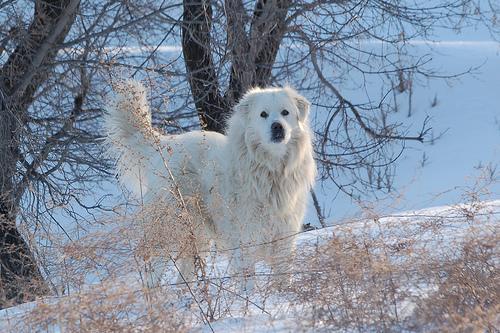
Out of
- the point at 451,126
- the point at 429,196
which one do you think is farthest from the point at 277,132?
the point at 451,126

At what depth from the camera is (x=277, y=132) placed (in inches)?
276

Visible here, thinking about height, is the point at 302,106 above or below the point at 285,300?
above

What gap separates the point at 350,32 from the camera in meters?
10.5

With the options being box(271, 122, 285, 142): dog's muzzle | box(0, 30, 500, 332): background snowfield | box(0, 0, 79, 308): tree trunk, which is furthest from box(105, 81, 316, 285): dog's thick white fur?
box(0, 0, 79, 308): tree trunk

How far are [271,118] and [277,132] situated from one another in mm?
140

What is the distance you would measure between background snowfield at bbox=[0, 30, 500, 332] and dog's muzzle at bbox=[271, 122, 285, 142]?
2.66ft

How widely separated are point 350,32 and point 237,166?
13.2 feet

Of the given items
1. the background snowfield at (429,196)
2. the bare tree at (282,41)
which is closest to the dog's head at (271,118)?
the background snowfield at (429,196)

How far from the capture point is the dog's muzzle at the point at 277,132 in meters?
7.00

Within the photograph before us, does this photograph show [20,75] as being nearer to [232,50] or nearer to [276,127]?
[232,50]

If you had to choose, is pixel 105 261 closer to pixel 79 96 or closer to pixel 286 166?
pixel 286 166

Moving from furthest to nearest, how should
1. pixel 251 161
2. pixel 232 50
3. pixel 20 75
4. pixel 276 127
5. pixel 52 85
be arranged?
1. pixel 52 85
2. pixel 20 75
3. pixel 232 50
4. pixel 251 161
5. pixel 276 127

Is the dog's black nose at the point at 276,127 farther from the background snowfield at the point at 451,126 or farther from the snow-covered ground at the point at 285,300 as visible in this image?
the background snowfield at the point at 451,126

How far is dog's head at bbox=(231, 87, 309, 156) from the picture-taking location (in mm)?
7031
